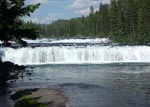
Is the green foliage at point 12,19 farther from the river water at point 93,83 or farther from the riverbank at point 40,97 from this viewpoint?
the riverbank at point 40,97

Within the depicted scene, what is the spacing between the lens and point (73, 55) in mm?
60156

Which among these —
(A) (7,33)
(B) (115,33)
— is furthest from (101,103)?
(B) (115,33)

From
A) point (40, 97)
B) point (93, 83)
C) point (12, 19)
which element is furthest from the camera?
point (93, 83)

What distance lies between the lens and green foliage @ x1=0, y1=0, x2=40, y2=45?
3313 centimetres

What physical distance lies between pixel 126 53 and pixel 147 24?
104 ft

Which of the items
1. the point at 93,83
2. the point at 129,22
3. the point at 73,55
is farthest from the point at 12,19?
the point at 129,22

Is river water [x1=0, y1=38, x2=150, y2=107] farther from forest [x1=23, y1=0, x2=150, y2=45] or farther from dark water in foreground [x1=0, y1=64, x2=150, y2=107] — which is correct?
forest [x1=23, y1=0, x2=150, y2=45]

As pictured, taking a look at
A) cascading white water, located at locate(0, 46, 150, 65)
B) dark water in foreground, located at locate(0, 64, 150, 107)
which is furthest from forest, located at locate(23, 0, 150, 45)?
dark water in foreground, located at locate(0, 64, 150, 107)

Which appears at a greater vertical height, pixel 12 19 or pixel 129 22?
pixel 129 22

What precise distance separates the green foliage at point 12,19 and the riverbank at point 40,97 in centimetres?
558

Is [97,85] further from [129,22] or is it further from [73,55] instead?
[129,22]

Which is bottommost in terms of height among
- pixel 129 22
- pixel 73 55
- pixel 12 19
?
pixel 73 55

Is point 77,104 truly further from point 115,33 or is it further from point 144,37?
point 115,33

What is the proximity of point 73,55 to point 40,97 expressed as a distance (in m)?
32.5
